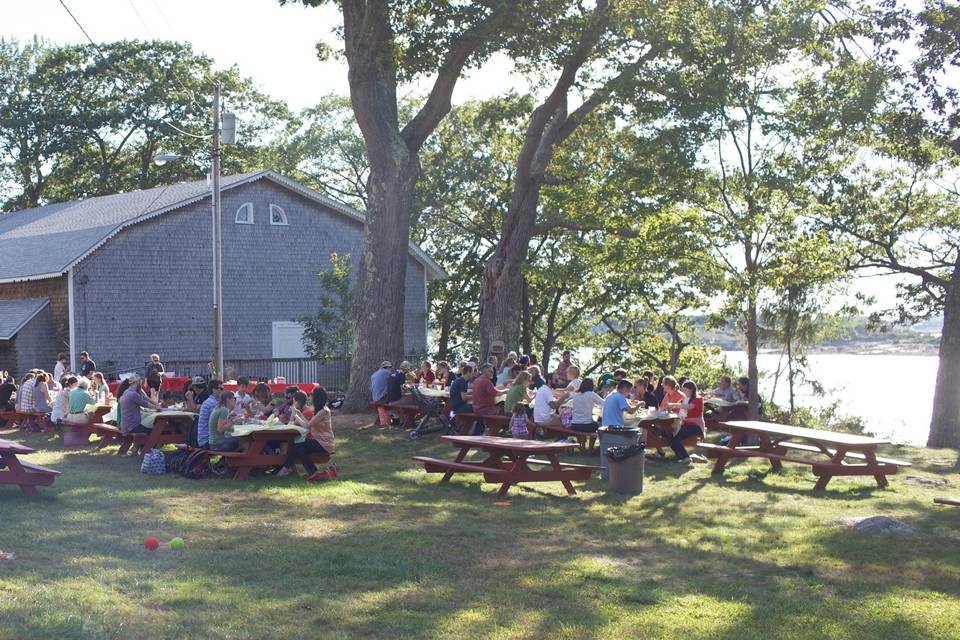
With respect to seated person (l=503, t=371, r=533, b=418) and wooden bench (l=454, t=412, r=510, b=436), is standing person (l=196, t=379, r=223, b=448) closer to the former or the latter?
wooden bench (l=454, t=412, r=510, b=436)

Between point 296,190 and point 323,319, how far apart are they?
429cm

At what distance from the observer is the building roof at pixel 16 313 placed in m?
27.7

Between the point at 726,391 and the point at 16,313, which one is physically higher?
the point at 16,313

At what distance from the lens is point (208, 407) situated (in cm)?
1378

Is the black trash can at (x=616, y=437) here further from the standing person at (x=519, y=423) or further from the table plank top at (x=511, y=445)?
the standing person at (x=519, y=423)

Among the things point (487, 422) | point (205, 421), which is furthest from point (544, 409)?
point (205, 421)

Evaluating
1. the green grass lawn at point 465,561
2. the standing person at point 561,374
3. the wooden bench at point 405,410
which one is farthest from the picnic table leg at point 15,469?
the standing person at point 561,374

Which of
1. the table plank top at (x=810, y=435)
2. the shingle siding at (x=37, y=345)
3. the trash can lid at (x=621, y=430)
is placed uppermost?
the shingle siding at (x=37, y=345)

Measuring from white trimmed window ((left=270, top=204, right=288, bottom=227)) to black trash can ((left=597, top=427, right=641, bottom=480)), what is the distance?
67.8 ft

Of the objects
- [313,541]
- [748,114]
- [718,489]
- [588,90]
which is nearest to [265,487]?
[313,541]

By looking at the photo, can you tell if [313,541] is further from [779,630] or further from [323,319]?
[323,319]

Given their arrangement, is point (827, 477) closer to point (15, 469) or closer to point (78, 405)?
point (15, 469)

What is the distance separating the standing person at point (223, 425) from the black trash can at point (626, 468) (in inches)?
190

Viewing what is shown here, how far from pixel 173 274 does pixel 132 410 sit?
15034 millimetres
